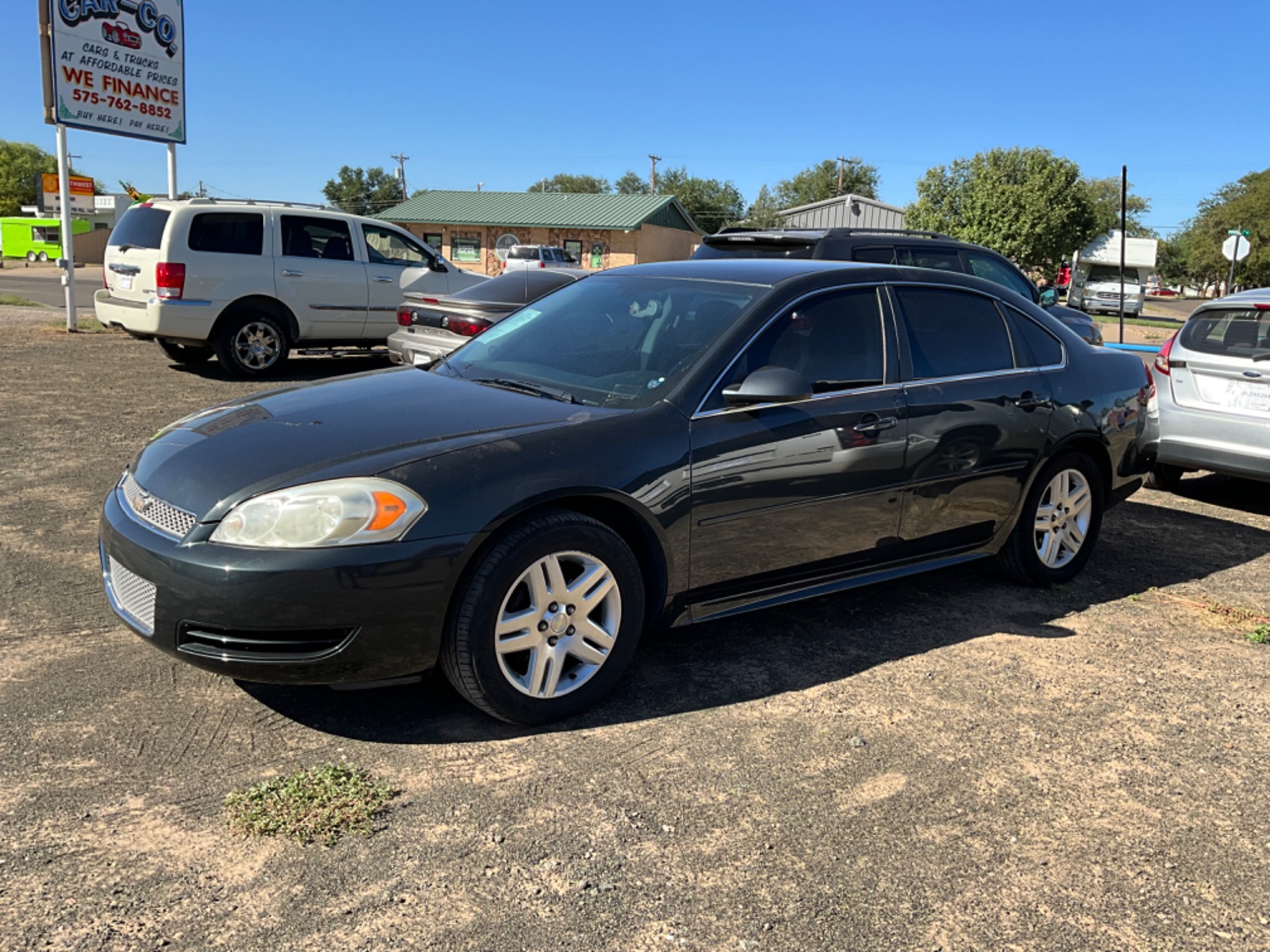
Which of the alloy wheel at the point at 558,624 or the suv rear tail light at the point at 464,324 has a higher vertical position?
the suv rear tail light at the point at 464,324

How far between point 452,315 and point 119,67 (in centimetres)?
926

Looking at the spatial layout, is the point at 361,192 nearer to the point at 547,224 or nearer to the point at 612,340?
the point at 547,224

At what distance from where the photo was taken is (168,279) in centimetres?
1088

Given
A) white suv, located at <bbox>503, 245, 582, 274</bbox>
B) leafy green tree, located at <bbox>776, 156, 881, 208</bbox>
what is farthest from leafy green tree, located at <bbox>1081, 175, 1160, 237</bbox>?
white suv, located at <bbox>503, 245, 582, 274</bbox>

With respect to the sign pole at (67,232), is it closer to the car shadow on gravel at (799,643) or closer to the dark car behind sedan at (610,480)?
the dark car behind sedan at (610,480)

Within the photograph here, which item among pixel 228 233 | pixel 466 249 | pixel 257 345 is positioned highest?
pixel 466 249

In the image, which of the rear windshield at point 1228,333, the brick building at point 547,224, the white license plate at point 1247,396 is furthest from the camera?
the brick building at point 547,224

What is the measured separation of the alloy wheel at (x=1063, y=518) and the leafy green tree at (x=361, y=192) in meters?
103

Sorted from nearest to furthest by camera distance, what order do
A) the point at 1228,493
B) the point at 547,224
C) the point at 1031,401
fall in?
the point at 1031,401 → the point at 1228,493 → the point at 547,224

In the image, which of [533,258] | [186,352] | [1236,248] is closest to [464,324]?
[186,352]

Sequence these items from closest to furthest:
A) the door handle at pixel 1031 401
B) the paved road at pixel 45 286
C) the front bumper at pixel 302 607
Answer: the front bumper at pixel 302 607
the door handle at pixel 1031 401
the paved road at pixel 45 286

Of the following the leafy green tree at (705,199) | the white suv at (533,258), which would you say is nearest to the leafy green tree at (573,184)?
the leafy green tree at (705,199)

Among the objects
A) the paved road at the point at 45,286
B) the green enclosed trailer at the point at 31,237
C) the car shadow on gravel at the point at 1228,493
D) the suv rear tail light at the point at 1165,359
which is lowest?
the car shadow on gravel at the point at 1228,493

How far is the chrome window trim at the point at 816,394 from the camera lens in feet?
12.8
